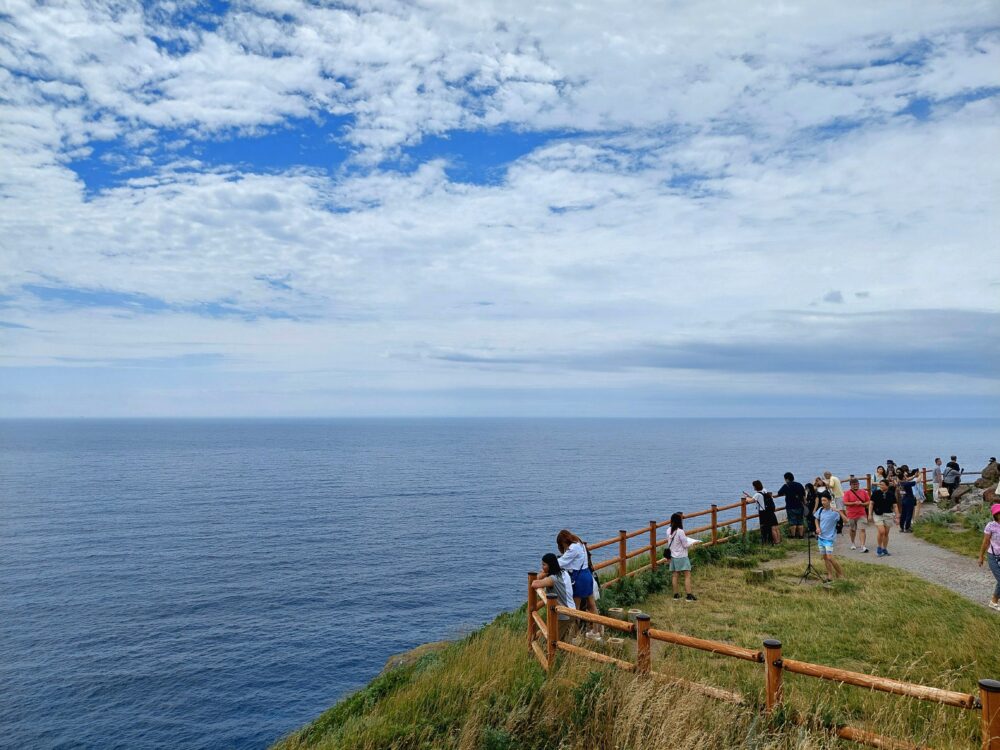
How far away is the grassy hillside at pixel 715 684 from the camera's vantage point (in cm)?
557

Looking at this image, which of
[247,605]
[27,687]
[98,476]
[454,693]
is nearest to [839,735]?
[454,693]

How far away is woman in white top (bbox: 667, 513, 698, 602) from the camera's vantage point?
41.4ft

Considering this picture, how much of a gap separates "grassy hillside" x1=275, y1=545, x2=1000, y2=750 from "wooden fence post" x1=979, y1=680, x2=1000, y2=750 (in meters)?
0.61

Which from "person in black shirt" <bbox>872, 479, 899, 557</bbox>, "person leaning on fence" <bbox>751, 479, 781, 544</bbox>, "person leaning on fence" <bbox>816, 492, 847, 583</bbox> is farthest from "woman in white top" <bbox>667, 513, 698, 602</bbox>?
"person in black shirt" <bbox>872, 479, 899, 557</bbox>

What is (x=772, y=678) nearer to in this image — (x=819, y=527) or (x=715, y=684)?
(x=715, y=684)

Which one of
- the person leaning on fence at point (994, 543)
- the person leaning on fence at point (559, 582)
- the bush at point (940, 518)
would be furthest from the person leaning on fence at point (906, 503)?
the person leaning on fence at point (559, 582)

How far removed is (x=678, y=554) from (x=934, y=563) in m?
7.20

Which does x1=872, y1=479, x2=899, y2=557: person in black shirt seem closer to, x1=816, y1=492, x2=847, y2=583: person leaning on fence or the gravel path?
the gravel path

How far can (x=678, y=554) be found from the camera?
1277 cm

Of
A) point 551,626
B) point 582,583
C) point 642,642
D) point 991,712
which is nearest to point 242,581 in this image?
point 582,583

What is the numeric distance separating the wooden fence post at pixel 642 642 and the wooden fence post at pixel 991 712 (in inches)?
105

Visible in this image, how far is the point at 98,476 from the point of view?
289 ft

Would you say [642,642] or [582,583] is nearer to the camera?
[642,642]

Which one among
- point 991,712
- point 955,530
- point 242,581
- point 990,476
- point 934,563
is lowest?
point 242,581
